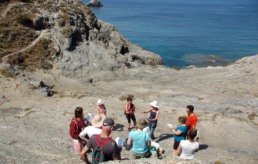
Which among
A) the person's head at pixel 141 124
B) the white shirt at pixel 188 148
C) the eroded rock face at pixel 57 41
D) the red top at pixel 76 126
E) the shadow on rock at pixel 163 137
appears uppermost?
the eroded rock face at pixel 57 41

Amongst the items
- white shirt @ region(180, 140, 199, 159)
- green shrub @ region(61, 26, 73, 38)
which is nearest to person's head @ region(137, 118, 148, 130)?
white shirt @ region(180, 140, 199, 159)

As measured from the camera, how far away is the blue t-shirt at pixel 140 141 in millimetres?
9320

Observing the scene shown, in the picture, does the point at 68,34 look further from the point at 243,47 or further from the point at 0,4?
the point at 243,47

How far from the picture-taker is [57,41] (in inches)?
1294

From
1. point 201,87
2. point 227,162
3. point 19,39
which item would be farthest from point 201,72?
point 227,162

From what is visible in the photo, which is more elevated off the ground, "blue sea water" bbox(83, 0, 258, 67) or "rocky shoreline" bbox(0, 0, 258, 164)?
"blue sea water" bbox(83, 0, 258, 67)

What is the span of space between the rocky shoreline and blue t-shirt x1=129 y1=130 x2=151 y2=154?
1452mm

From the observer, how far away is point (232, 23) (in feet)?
343

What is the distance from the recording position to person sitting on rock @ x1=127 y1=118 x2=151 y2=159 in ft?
30.6

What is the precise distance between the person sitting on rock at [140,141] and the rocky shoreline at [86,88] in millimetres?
1459

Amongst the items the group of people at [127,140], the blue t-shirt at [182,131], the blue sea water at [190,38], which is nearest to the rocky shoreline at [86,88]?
the group of people at [127,140]

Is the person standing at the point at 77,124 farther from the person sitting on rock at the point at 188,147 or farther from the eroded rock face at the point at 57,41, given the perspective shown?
the eroded rock face at the point at 57,41

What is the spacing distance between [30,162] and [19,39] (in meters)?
23.3

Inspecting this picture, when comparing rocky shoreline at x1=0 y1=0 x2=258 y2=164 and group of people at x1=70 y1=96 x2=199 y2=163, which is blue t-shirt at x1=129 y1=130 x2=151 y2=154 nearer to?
group of people at x1=70 y1=96 x2=199 y2=163
